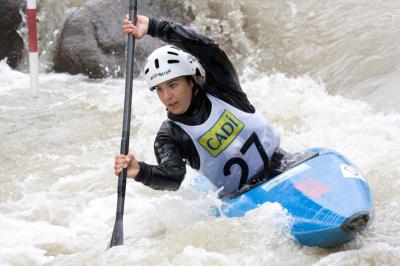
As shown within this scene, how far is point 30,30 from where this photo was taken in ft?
22.5

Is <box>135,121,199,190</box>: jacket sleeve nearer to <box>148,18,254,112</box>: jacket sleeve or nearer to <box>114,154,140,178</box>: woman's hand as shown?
<box>114,154,140,178</box>: woman's hand

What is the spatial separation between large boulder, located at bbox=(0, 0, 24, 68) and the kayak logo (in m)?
5.75

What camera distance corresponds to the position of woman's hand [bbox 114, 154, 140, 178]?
337cm

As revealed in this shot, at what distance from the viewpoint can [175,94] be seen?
3723 millimetres

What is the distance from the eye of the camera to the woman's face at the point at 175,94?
371 centimetres

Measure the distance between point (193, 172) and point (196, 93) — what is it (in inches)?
52.5

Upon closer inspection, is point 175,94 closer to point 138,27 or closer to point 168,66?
point 168,66

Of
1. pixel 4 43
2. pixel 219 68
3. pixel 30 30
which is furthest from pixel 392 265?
pixel 4 43

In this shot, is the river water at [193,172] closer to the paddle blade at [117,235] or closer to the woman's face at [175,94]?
the paddle blade at [117,235]

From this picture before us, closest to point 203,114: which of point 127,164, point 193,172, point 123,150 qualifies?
point 123,150

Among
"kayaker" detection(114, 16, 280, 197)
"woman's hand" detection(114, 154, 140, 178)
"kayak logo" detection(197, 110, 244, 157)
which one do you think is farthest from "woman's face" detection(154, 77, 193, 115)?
"woman's hand" detection(114, 154, 140, 178)

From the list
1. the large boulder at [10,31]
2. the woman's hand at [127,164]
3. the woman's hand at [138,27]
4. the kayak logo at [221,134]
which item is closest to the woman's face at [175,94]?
the kayak logo at [221,134]

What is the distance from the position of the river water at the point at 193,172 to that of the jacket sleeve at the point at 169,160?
35cm

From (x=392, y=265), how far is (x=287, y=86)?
4.31 metres
